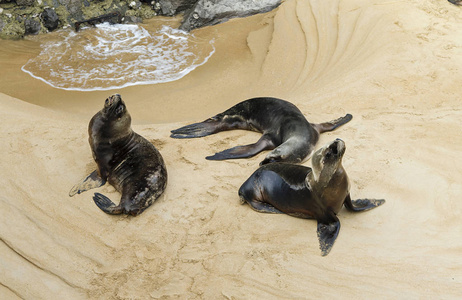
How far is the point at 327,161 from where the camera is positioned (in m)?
3.44

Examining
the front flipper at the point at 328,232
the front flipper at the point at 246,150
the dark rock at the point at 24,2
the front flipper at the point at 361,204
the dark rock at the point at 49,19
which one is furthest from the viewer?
the dark rock at the point at 24,2

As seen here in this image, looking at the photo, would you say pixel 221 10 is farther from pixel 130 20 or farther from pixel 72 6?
pixel 72 6

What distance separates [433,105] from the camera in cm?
561

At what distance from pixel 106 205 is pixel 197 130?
1711 mm

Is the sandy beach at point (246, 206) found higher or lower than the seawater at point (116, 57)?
higher

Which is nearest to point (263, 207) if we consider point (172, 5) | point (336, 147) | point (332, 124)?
point (336, 147)

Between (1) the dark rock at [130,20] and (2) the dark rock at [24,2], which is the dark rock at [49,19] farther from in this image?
(1) the dark rock at [130,20]

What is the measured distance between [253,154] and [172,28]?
576cm

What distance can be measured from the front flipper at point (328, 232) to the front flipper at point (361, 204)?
0.19m

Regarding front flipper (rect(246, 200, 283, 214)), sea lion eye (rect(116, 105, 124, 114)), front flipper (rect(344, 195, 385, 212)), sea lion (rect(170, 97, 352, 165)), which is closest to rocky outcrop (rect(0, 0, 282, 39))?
sea lion (rect(170, 97, 352, 165))

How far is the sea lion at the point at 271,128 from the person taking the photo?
4832 millimetres

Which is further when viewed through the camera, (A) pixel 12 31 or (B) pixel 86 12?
(B) pixel 86 12

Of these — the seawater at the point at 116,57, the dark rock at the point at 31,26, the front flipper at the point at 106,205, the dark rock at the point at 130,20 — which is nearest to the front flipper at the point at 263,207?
the front flipper at the point at 106,205

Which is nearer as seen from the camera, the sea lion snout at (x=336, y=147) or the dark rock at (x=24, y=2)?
the sea lion snout at (x=336, y=147)
